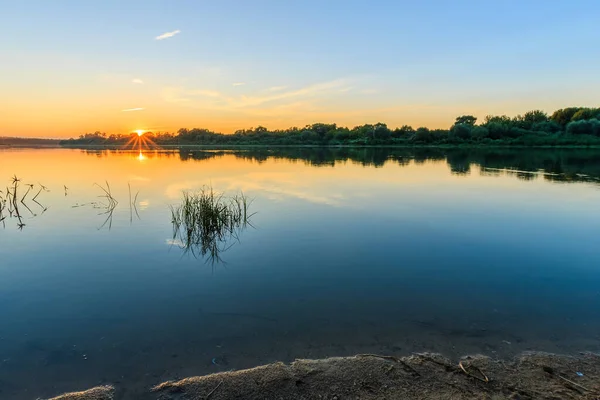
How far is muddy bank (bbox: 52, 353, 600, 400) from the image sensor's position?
4055 mm

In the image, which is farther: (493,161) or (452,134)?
(452,134)

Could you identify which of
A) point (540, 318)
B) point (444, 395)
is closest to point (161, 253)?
point (444, 395)

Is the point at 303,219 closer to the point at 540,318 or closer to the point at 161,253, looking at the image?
the point at 161,253

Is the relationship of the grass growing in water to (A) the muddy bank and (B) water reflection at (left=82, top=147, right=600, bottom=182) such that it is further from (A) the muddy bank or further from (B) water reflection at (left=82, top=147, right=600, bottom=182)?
(B) water reflection at (left=82, top=147, right=600, bottom=182)

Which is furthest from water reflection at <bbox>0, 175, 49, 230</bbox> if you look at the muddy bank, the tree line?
the tree line

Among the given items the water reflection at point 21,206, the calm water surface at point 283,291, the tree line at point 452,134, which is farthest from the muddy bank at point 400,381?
the tree line at point 452,134

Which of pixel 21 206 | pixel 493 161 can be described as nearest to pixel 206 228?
pixel 21 206

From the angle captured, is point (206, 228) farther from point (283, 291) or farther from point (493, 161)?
point (493, 161)

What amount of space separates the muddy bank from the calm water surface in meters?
0.40

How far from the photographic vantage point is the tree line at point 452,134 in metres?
88.1

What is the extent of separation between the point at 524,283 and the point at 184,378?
6.94 m

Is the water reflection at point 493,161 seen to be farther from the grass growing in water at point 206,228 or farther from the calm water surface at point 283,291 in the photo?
the grass growing in water at point 206,228

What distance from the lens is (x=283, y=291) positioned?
732cm

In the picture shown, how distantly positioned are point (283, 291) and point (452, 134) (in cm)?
10501
